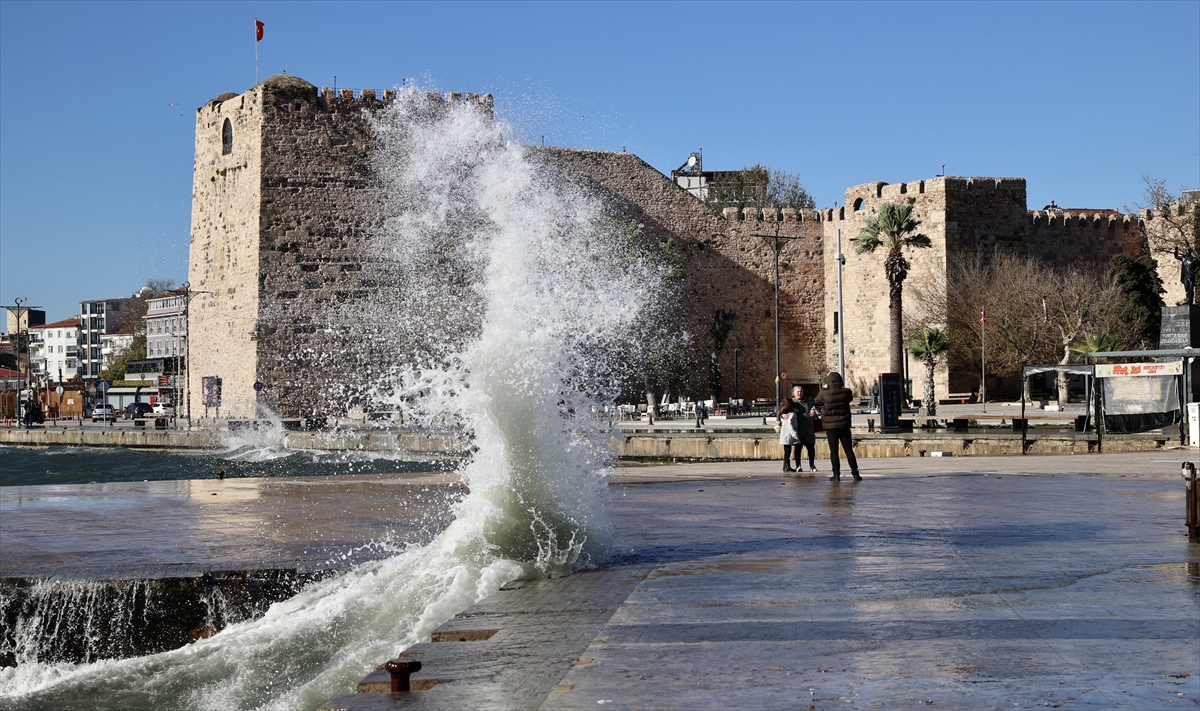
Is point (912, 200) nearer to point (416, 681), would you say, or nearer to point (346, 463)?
point (346, 463)

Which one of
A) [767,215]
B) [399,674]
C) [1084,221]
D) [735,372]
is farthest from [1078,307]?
[399,674]

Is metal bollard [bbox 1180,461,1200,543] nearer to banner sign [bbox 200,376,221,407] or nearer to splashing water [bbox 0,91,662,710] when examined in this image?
splashing water [bbox 0,91,662,710]

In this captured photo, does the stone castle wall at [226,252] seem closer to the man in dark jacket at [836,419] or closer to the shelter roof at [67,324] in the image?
the man in dark jacket at [836,419]

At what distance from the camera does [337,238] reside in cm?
3216

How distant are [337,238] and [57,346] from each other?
114 meters

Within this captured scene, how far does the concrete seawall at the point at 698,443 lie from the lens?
722 inches

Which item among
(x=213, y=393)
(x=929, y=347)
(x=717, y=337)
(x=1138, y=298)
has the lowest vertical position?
(x=213, y=393)

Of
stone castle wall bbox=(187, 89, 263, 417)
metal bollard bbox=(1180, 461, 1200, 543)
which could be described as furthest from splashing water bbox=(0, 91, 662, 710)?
stone castle wall bbox=(187, 89, 263, 417)

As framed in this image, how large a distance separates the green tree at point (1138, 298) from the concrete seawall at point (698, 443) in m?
17.9

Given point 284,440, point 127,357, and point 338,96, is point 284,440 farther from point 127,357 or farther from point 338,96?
point 127,357

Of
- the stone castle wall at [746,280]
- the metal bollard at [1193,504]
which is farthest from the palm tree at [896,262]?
the metal bollard at [1193,504]

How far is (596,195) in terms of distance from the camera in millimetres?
39062

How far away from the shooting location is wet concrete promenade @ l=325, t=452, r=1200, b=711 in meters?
4.02

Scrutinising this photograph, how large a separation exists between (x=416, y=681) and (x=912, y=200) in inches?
1390
